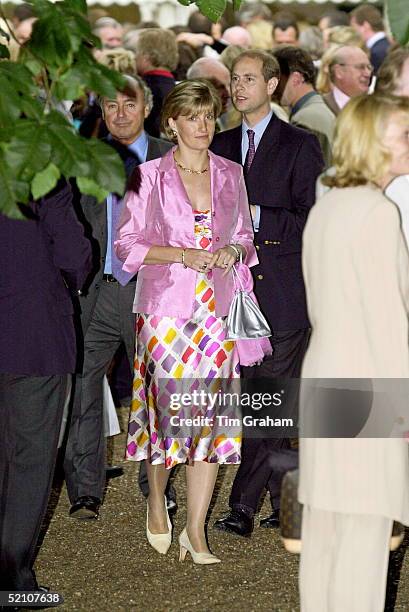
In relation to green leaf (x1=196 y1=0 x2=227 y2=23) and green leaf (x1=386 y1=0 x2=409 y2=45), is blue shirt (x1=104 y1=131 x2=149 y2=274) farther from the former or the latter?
green leaf (x1=386 y1=0 x2=409 y2=45)

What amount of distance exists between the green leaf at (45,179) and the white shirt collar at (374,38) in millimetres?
11146

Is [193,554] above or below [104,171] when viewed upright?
below

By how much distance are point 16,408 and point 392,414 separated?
1658 mm

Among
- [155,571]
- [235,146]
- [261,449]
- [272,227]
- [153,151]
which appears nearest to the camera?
[155,571]

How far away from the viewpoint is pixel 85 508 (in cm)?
657

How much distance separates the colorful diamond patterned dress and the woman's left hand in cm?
10

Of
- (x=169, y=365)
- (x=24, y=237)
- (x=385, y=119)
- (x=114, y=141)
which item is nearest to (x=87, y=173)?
(x=385, y=119)

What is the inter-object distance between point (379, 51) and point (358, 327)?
34.2 feet

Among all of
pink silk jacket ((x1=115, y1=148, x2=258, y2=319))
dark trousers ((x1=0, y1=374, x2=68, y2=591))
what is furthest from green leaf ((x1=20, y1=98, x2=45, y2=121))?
pink silk jacket ((x1=115, y1=148, x2=258, y2=319))

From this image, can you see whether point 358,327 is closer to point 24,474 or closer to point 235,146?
point 24,474

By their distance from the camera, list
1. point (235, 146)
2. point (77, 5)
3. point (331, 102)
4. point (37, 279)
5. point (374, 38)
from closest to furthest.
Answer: point (77, 5), point (37, 279), point (235, 146), point (331, 102), point (374, 38)

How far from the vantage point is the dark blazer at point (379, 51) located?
45.0 feet

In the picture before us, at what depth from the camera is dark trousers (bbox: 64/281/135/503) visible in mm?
6512

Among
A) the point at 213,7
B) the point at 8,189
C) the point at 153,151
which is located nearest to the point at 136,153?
the point at 153,151
